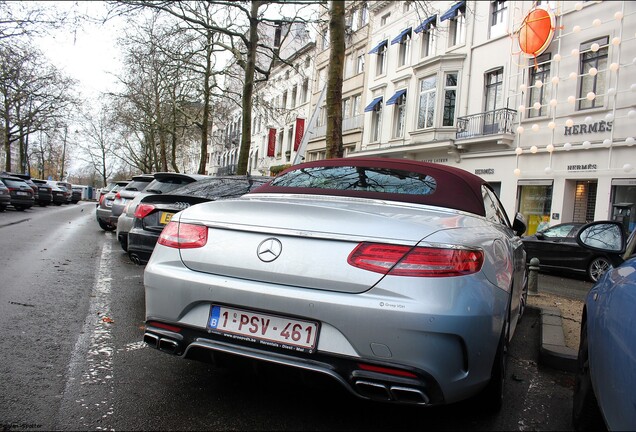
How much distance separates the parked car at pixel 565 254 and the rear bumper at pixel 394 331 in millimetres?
9951

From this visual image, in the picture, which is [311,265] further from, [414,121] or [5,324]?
[414,121]

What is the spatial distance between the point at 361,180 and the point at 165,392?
6.36 feet

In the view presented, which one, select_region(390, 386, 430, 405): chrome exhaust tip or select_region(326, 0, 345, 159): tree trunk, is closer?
select_region(390, 386, 430, 405): chrome exhaust tip

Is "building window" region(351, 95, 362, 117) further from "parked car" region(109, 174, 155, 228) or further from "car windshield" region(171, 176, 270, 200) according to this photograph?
"car windshield" region(171, 176, 270, 200)

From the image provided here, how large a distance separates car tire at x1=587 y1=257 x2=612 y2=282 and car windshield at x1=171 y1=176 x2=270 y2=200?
8.54 m

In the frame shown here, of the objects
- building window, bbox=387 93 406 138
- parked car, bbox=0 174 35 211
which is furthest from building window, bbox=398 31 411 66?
parked car, bbox=0 174 35 211

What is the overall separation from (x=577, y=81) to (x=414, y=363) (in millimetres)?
18210

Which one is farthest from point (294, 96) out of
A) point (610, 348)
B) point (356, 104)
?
point (610, 348)

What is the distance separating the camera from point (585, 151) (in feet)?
54.7

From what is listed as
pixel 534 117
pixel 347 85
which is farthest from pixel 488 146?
pixel 347 85

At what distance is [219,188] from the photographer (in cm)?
650

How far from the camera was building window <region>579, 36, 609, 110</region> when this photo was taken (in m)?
16.3

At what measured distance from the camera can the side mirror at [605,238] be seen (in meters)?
2.79

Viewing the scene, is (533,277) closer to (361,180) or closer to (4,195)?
(361,180)
